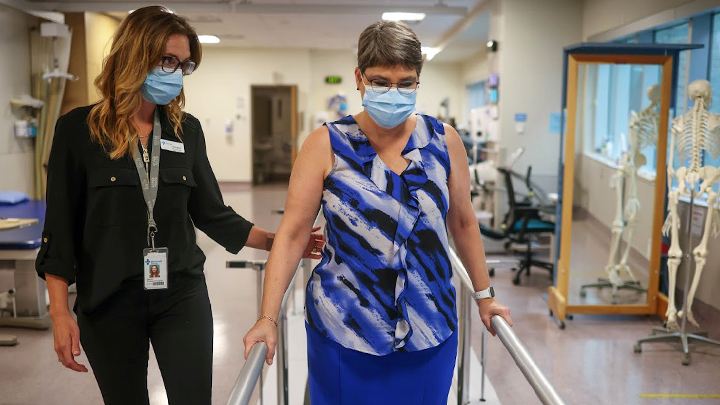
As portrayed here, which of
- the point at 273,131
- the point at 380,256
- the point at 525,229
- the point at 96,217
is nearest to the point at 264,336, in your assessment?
the point at 380,256

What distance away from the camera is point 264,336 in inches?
53.7

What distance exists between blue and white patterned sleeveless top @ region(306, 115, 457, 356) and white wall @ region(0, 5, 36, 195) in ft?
24.2

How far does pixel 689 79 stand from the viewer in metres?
5.24

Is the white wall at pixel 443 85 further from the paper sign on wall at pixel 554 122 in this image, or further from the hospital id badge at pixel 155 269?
the hospital id badge at pixel 155 269

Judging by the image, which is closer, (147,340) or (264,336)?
(264,336)

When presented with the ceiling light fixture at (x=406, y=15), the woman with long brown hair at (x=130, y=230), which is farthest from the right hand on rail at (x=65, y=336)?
the ceiling light fixture at (x=406, y=15)

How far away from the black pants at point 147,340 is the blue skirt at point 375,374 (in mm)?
367

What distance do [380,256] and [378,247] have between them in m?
0.02

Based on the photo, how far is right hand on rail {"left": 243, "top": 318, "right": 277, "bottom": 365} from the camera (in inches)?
52.9

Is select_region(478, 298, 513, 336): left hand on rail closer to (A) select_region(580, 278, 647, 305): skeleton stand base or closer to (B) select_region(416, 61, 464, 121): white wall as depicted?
(A) select_region(580, 278, 647, 305): skeleton stand base

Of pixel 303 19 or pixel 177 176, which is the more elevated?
pixel 303 19

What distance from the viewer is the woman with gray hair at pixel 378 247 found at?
1.37m

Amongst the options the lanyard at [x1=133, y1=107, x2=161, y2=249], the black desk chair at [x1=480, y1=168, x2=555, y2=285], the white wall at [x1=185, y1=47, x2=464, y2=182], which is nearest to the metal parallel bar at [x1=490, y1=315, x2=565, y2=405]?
the lanyard at [x1=133, y1=107, x2=161, y2=249]

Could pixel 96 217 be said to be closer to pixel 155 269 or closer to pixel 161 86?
pixel 155 269
